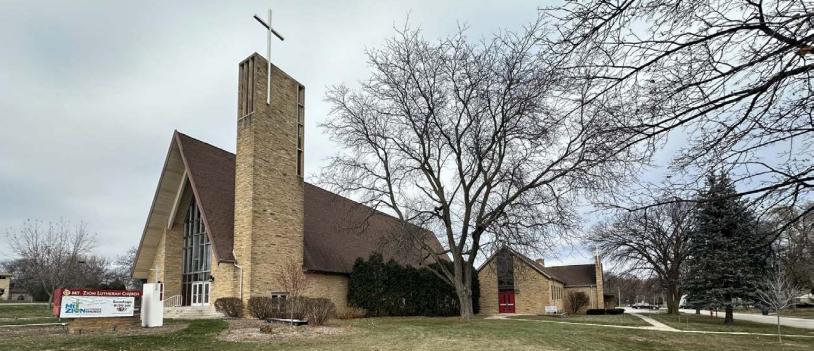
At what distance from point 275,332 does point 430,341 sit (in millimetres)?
4514

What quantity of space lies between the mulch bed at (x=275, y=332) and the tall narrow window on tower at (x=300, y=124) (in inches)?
361

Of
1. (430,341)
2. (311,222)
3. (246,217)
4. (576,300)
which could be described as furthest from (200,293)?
(576,300)

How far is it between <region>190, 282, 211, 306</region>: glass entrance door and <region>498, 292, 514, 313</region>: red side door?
2559cm

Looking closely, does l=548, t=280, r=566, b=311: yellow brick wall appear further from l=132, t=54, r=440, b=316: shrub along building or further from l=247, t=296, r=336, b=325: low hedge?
l=247, t=296, r=336, b=325: low hedge

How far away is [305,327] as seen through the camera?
16.2 m

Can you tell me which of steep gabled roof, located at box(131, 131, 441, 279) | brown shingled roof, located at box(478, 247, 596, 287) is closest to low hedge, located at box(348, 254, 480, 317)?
steep gabled roof, located at box(131, 131, 441, 279)

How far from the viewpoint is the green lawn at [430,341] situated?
11.8 m

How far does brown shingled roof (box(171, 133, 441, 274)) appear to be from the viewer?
74.1ft

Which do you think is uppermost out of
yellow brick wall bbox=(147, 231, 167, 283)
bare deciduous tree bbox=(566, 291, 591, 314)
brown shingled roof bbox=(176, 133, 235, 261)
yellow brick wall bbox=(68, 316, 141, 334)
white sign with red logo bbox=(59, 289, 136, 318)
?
brown shingled roof bbox=(176, 133, 235, 261)

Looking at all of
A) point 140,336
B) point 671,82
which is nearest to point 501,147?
point 140,336

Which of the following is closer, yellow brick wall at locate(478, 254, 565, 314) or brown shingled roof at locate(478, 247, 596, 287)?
yellow brick wall at locate(478, 254, 565, 314)

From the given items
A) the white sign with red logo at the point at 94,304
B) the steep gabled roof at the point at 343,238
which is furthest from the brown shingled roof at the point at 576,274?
the white sign with red logo at the point at 94,304

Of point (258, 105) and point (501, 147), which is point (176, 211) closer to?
point (258, 105)

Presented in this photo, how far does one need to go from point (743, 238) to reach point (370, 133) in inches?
714
